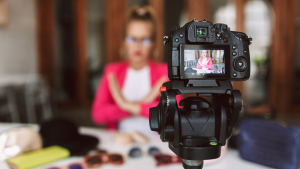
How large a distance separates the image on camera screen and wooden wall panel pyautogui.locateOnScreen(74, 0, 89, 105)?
441 cm

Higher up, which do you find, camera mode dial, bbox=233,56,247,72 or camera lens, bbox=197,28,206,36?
camera lens, bbox=197,28,206,36

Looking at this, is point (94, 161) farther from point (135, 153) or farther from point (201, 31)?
point (201, 31)

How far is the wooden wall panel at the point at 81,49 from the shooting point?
4.57 m

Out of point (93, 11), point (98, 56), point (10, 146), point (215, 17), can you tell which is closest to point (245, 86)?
point (215, 17)

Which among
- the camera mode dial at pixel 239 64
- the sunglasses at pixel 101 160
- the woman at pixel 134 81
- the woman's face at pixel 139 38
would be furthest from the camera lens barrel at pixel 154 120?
the woman's face at pixel 139 38

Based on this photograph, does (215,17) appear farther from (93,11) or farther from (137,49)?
(137,49)

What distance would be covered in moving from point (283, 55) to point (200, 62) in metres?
3.89

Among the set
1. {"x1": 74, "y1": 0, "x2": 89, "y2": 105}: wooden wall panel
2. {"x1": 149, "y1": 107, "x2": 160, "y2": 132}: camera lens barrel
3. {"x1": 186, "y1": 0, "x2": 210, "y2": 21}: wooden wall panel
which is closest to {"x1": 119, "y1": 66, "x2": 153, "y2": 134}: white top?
{"x1": 149, "y1": 107, "x2": 160, "y2": 132}: camera lens barrel

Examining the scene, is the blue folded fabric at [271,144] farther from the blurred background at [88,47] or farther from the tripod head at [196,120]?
the blurred background at [88,47]

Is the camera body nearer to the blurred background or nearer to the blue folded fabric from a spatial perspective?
the blue folded fabric

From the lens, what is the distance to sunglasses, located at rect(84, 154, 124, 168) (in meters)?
0.76

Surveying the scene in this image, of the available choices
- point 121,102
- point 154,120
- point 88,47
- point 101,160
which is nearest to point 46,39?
point 88,47

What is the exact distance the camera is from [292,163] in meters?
0.71

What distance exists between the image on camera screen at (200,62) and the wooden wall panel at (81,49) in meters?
4.41
